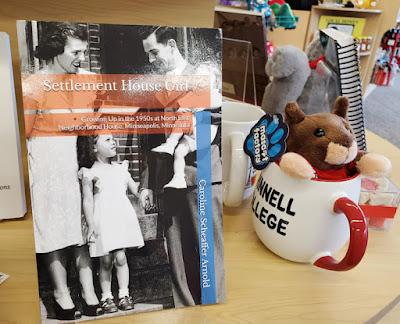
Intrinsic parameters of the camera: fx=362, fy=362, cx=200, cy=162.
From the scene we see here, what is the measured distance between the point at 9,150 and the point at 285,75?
53cm

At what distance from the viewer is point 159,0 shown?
0.56 metres

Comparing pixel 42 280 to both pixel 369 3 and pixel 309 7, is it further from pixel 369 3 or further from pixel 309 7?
pixel 369 3

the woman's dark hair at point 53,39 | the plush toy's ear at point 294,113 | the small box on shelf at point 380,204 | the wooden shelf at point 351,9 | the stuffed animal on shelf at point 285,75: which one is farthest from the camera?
the wooden shelf at point 351,9

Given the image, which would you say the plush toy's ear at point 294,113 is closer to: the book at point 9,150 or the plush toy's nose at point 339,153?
the plush toy's nose at point 339,153

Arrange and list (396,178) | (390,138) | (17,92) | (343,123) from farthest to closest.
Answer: (390,138)
(396,178)
(17,92)
(343,123)

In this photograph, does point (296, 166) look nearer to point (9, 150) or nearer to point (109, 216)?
point (109, 216)

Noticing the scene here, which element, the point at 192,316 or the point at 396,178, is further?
the point at 396,178

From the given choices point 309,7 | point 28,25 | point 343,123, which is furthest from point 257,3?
point 309,7

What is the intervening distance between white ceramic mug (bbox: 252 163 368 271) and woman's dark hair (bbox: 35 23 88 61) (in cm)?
27

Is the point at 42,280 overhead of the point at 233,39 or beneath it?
beneath

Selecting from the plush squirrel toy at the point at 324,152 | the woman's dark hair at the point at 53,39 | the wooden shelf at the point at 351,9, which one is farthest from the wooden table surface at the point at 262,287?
the wooden shelf at the point at 351,9

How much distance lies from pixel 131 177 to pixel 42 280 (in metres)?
0.13

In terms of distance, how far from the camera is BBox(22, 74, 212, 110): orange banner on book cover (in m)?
0.33

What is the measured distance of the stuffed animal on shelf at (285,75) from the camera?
72 centimetres
